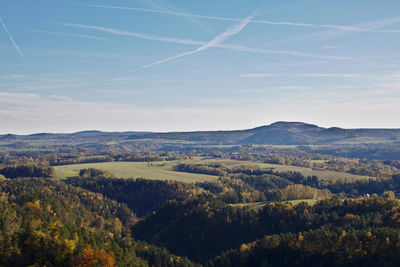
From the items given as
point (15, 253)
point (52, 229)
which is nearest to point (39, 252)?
point (15, 253)

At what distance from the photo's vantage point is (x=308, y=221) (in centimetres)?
15438

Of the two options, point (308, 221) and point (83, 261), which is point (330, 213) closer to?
point (308, 221)

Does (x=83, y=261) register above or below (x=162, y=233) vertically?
above

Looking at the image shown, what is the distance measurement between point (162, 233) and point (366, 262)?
99.3 metres

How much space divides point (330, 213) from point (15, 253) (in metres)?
120

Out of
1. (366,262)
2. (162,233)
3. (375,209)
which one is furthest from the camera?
(162,233)

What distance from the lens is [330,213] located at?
513 ft

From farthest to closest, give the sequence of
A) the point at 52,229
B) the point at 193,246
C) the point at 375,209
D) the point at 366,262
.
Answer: the point at 193,246 < the point at 375,209 < the point at 366,262 < the point at 52,229

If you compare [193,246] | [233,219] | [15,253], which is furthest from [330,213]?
[15,253]

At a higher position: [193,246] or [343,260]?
[343,260]

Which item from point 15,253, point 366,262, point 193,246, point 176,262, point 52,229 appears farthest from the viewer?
point 193,246

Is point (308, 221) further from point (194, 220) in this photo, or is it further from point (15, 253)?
point (15, 253)

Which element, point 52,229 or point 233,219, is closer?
point 52,229

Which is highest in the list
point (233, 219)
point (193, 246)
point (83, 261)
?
point (83, 261)
